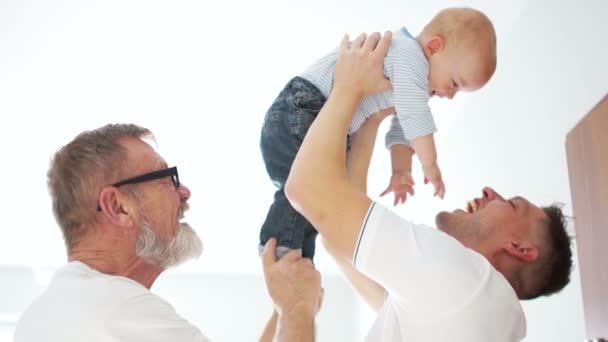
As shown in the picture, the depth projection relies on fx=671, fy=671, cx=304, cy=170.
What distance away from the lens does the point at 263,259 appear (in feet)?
4.50

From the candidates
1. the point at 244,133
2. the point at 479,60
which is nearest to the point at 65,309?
the point at 479,60

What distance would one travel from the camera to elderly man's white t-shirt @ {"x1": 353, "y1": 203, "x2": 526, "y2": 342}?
1097mm

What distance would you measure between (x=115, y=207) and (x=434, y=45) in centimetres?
78

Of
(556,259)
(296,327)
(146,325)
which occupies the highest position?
(146,325)

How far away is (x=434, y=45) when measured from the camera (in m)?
1.42

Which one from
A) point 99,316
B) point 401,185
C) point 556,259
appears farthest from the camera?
point 401,185

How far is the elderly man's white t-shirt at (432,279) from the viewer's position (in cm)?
110

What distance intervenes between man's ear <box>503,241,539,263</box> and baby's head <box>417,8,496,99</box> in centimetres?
35

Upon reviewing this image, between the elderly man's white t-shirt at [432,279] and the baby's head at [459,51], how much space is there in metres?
0.41

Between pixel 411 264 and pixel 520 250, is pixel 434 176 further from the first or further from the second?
pixel 411 264

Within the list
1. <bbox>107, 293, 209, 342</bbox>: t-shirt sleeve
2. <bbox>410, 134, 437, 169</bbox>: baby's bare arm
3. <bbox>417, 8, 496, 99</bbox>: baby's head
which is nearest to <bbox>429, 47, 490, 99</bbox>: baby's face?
<bbox>417, 8, 496, 99</bbox>: baby's head

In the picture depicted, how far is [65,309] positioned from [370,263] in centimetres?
58

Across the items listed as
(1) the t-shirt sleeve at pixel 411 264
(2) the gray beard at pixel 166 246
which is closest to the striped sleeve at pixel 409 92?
(1) the t-shirt sleeve at pixel 411 264

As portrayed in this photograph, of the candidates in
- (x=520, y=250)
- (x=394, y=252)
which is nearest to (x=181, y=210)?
(x=394, y=252)
